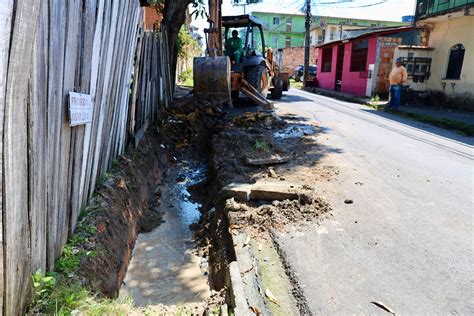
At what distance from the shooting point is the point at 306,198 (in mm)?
4055

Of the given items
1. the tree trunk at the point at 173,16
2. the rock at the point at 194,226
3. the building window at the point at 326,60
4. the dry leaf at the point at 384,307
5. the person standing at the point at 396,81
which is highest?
the tree trunk at the point at 173,16

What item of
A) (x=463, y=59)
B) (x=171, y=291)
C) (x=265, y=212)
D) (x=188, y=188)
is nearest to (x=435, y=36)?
(x=463, y=59)

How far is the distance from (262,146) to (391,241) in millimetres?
3044

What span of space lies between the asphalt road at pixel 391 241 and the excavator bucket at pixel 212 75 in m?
3.59

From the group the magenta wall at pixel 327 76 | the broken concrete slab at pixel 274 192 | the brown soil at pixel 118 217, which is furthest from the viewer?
the magenta wall at pixel 327 76

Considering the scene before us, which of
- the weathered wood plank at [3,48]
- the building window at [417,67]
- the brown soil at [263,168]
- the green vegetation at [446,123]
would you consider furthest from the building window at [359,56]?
the weathered wood plank at [3,48]

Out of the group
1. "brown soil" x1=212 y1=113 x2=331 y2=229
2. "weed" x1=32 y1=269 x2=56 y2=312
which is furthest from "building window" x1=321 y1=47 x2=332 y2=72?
"weed" x1=32 y1=269 x2=56 y2=312

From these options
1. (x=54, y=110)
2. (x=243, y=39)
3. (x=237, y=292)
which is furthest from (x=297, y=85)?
(x=54, y=110)

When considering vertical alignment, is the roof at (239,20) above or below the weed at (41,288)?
above

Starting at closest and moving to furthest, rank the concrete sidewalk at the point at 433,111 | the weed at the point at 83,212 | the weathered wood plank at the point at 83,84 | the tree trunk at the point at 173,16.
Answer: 1. the weathered wood plank at the point at 83,84
2. the weed at the point at 83,212
3. the tree trunk at the point at 173,16
4. the concrete sidewalk at the point at 433,111

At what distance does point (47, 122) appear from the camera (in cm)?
224

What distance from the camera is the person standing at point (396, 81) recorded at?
13.0 metres

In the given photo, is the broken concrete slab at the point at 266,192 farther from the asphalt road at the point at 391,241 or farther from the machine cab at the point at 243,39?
the machine cab at the point at 243,39

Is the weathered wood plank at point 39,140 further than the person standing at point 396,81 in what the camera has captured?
No
